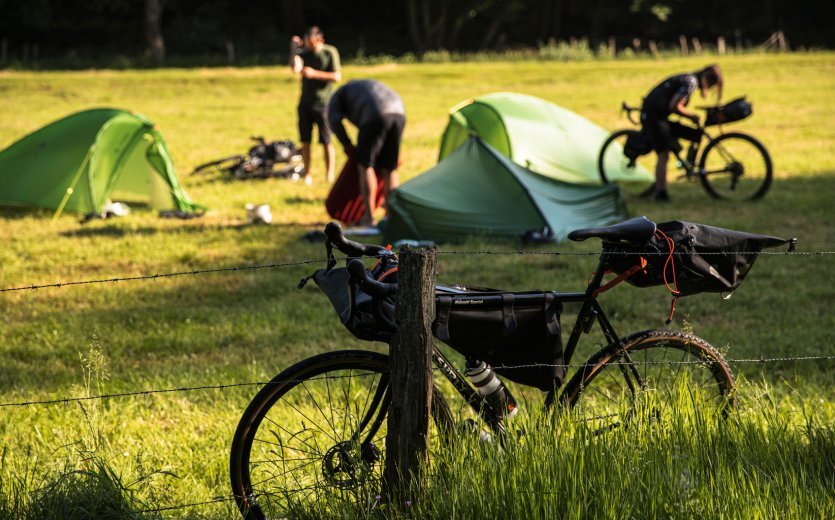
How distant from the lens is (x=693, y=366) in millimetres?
4328

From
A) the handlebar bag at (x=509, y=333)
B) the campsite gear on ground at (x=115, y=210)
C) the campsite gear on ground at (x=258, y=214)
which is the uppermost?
the handlebar bag at (x=509, y=333)

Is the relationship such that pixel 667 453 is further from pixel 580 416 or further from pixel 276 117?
pixel 276 117

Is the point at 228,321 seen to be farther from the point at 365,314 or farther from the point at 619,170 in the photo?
the point at 619,170

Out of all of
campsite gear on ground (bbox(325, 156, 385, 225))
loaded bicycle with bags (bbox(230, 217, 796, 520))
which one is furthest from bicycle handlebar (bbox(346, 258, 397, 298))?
campsite gear on ground (bbox(325, 156, 385, 225))

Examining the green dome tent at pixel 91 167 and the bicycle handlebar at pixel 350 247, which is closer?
the bicycle handlebar at pixel 350 247

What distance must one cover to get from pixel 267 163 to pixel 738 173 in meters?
6.01

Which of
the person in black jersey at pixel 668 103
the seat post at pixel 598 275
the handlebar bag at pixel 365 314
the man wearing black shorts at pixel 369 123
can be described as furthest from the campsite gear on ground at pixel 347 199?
the handlebar bag at pixel 365 314

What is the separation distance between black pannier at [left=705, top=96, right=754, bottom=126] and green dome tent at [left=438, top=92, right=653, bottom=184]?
5.46ft

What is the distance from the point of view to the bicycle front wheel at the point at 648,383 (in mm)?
3914

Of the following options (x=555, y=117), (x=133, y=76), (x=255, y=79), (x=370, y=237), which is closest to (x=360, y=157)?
(x=370, y=237)

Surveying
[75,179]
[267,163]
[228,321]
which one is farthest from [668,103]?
[75,179]

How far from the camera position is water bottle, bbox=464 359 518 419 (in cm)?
387

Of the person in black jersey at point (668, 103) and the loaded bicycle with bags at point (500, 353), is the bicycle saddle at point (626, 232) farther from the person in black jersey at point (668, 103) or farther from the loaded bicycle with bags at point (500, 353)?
the person in black jersey at point (668, 103)

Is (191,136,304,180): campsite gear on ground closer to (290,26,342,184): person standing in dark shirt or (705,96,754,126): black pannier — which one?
(290,26,342,184): person standing in dark shirt
